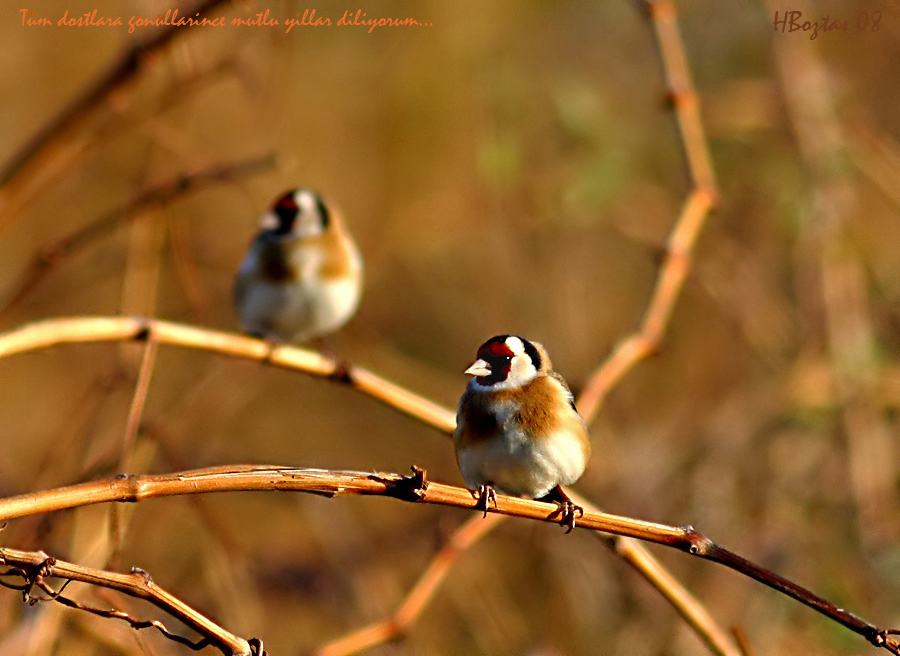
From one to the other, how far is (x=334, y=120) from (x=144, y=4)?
5.20 metres

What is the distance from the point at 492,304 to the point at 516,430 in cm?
349

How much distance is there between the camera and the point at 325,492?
5.33 feet

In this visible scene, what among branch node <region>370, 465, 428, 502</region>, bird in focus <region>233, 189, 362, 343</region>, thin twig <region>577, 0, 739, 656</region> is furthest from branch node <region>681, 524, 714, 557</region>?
bird in focus <region>233, 189, 362, 343</region>

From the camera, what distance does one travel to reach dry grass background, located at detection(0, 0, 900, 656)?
404 cm

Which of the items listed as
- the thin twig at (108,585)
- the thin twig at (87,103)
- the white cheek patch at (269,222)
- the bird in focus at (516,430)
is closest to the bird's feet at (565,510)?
the bird in focus at (516,430)

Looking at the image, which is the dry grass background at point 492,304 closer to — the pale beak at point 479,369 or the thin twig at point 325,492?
the pale beak at point 479,369

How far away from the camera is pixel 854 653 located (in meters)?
3.52

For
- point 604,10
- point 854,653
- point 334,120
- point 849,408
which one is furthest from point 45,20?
point 854,653

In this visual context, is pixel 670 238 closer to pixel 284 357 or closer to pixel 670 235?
pixel 670 235

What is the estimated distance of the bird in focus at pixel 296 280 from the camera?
4703 millimetres

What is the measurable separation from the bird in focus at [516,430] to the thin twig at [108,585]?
1.14 m

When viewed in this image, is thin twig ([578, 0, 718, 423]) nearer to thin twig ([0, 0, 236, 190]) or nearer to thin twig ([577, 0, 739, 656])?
thin twig ([577, 0, 739, 656])

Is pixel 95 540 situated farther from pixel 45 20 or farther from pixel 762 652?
pixel 45 20

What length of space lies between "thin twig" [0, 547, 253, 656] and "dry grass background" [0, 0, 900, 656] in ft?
4.46
